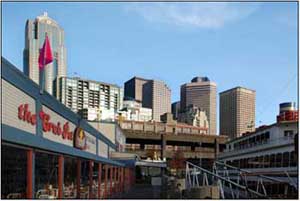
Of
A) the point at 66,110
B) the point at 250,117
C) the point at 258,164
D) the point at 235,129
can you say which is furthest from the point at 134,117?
the point at 66,110

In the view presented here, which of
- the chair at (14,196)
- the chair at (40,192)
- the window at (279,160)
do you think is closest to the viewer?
the chair at (14,196)

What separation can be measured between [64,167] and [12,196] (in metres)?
6.20

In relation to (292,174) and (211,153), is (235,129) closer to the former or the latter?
(211,153)

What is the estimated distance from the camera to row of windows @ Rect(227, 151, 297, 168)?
32.1 metres

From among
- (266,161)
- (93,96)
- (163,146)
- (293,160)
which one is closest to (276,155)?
(266,161)

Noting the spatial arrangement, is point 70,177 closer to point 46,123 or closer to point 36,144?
point 46,123

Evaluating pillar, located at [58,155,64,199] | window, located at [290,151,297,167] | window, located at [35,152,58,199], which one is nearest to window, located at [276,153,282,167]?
window, located at [290,151,297,167]

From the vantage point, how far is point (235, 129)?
126 metres

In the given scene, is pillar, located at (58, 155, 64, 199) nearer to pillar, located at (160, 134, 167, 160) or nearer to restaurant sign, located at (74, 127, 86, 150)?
restaurant sign, located at (74, 127, 86, 150)

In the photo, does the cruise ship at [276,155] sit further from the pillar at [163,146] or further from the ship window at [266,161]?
the pillar at [163,146]

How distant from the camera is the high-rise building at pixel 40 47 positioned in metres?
20.8

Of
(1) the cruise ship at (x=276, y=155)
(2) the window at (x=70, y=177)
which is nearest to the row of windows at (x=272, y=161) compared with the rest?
(1) the cruise ship at (x=276, y=155)

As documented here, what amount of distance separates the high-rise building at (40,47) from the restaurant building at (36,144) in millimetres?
1360

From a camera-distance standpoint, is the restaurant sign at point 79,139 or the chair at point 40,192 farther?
the restaurant sign at point 79,139
